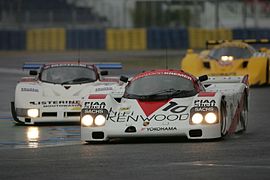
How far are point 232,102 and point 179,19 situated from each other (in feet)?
141

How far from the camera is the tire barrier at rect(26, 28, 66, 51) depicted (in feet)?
157

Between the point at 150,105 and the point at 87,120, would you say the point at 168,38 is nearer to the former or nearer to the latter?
the point at 150,105

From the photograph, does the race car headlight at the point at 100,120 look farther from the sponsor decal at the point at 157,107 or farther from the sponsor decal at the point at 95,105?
the sponsor decal at the point at 157,107

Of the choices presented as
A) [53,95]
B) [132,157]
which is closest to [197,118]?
[132,157]

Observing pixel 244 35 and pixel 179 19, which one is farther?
pixel 179 19

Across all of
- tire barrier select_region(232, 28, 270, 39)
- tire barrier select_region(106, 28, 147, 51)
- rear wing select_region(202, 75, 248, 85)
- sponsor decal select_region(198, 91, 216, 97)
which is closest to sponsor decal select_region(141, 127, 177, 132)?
sponsor decal select_region(198, 91, 216, 97)

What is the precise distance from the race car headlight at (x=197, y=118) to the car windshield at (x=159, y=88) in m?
0.79

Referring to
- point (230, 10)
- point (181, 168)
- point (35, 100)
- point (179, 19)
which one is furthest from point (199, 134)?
point (230, 10)

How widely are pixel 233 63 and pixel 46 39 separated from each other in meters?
23.3

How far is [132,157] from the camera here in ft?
38.4

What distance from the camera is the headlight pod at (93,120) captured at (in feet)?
45.0

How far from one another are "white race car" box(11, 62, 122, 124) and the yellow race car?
7.72 meters

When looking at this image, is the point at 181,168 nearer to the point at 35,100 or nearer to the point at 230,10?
the point at 35,100

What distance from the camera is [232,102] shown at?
14.7 metres
